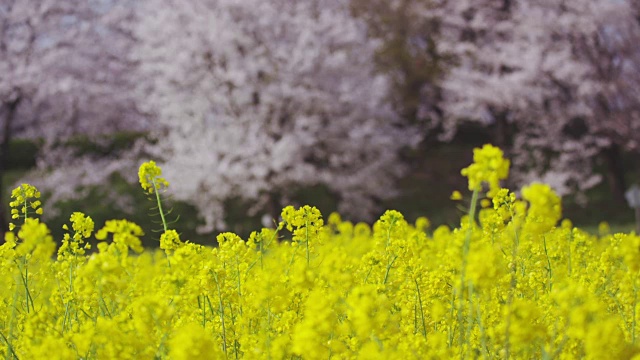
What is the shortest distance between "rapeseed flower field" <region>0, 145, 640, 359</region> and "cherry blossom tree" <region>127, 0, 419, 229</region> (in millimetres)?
8926

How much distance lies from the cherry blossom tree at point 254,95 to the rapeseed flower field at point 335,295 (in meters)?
8.93

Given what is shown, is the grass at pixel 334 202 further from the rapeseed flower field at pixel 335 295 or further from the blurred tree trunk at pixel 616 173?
the rapeseed flower field at pixel 335 295

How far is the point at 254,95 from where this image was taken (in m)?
14.2

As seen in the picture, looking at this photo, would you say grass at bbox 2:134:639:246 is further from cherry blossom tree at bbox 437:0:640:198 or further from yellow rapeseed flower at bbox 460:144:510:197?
yellow rapeseed flower at bbox 460:144:510:197

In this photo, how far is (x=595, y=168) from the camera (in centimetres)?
2084

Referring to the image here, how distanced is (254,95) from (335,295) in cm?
1189

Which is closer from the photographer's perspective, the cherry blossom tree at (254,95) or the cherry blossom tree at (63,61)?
the cherry blossom tree at (254,95)

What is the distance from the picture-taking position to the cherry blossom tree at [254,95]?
13.6 meters

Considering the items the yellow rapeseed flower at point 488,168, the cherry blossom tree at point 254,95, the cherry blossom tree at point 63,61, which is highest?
the cherry blossom tree at point 63,61

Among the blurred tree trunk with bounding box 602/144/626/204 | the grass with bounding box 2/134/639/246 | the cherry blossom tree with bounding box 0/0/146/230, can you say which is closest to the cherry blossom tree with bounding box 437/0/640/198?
the blurred tree trunk with bounding box 602/144/626/204

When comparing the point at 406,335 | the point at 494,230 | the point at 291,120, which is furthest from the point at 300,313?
the point at 291,120

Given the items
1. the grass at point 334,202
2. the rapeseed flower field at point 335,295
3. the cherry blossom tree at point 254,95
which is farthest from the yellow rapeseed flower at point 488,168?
the grass at point 334,202

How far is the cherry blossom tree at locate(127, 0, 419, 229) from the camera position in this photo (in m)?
13.6

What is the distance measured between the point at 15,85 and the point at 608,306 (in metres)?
12.7
